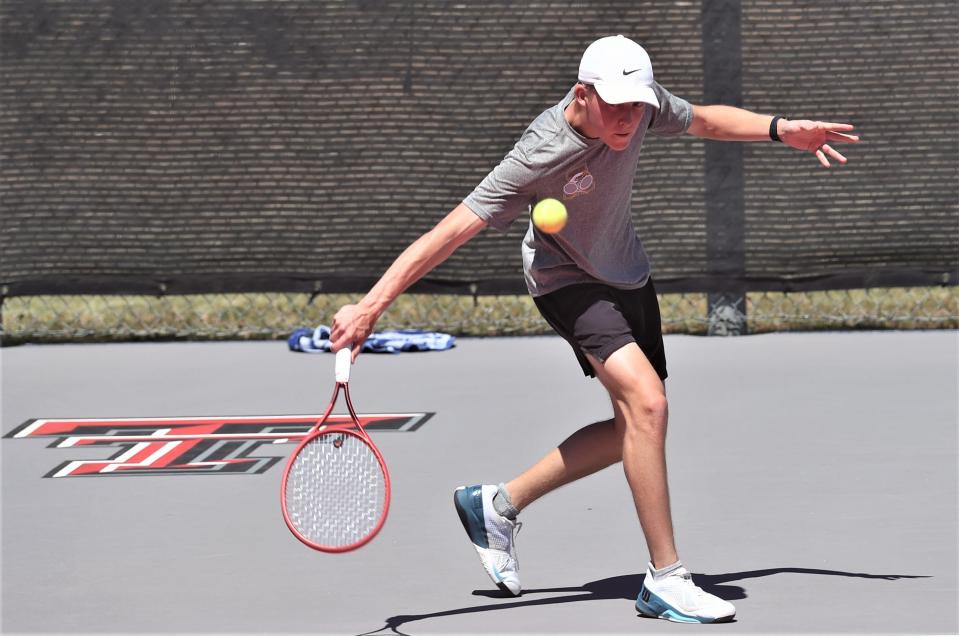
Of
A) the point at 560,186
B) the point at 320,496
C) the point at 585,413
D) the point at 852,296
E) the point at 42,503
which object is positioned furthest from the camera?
the point at 852,296

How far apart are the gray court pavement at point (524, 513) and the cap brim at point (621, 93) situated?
1.37 m

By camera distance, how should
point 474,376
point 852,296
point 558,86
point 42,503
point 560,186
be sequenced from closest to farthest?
point 560,186 < point 42,503 < point 474,376 < point 558,86 < point 852,296

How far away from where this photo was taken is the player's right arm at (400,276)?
14.3ft

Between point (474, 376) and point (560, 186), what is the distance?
390 centimetres

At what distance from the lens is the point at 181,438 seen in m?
7.22

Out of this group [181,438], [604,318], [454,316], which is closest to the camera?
[604,318]

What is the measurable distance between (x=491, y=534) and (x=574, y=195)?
1.03 metres

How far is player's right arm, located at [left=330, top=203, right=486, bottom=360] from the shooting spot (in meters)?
4.36

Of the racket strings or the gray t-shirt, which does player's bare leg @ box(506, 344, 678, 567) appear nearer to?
the gray t-shirt

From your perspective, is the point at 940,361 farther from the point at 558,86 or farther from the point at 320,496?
the point at 320,496

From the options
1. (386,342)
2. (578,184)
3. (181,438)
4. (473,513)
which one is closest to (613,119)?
(578,184)

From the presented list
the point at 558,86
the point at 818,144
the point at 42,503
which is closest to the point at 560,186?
the point at 818,144

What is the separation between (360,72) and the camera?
367 inches

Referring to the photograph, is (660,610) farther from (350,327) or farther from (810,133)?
(810,133)
